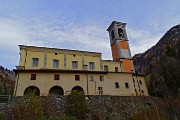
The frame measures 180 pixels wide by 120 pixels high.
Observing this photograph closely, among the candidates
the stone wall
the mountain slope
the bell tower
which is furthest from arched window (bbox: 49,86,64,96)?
the mountain slope

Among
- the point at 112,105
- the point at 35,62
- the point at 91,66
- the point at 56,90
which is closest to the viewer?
Result: the point at 112,105

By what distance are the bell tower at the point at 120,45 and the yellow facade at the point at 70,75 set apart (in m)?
1.75

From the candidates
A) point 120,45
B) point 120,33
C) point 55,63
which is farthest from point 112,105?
point 120,33

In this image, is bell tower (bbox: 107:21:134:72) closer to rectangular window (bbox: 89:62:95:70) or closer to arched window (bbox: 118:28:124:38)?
arched window (bbox: 118:28:124:38)

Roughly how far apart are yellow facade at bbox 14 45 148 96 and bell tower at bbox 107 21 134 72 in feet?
5.73

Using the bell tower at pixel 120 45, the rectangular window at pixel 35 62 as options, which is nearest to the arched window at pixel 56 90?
the rectangular window at pixel 35 62

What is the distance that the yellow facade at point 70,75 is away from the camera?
29.3 metres

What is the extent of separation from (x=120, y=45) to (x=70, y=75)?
603 inches

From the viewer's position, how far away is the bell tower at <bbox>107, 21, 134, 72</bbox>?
131 feet

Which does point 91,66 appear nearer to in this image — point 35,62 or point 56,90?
point 56,90

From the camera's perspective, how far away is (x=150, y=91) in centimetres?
3809

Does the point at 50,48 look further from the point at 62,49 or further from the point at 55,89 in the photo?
the point at 55,89

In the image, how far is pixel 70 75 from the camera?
1232 inches

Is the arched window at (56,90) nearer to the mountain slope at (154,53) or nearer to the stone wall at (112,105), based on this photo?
Answer: the stone wall at (112,105)
